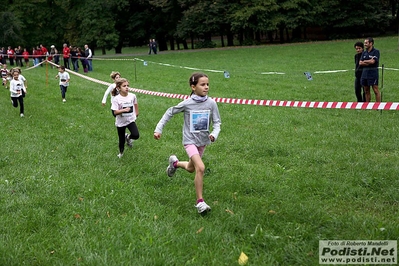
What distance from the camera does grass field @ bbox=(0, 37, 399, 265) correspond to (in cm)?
449

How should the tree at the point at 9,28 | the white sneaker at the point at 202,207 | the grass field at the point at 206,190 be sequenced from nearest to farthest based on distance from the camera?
the grass field at the point at 206,190 → the white sneaker at the point at 202,207 → the tree at the point at 9,28

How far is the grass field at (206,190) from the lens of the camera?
177 inches

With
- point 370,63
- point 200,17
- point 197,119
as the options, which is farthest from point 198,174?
point 200,17

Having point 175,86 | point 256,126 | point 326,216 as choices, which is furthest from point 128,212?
point 175,86

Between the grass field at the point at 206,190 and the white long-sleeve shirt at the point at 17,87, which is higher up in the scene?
the white long-sleeve shirt at the point at 17,87

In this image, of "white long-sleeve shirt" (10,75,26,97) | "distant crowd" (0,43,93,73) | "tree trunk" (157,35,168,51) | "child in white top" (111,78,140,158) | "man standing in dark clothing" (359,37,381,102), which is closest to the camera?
"child in white top" (111,78,140,158)

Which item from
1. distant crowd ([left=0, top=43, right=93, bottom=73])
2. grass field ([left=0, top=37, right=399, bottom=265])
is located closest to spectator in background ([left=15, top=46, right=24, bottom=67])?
distant crowd ([left=0, top=43, right=93, bottom=73])

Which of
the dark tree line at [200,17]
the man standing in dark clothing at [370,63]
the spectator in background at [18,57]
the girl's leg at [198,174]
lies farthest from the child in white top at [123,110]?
the dark tree line at [200,17]

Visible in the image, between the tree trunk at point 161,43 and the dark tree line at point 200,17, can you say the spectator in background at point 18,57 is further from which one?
the tree trunk at point 161,43

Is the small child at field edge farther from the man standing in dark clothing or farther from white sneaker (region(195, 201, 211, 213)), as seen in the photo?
the man standing in dark clothing

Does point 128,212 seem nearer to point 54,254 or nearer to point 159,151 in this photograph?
point 54,254

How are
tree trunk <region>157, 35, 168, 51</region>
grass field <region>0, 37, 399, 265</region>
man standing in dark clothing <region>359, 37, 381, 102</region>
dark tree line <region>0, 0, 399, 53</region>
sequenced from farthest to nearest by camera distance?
1. tree trunk <region>157, 35, 168, 51</region>
2. dark tree line <region>0, 0, 399, 53</region>
3. man standing in dark clothing <region>359, 37, 381, 102</region>
4. grass field <region>0, 37, 399, 265</region>

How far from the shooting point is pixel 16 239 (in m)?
4.71

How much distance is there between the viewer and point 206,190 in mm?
6301
